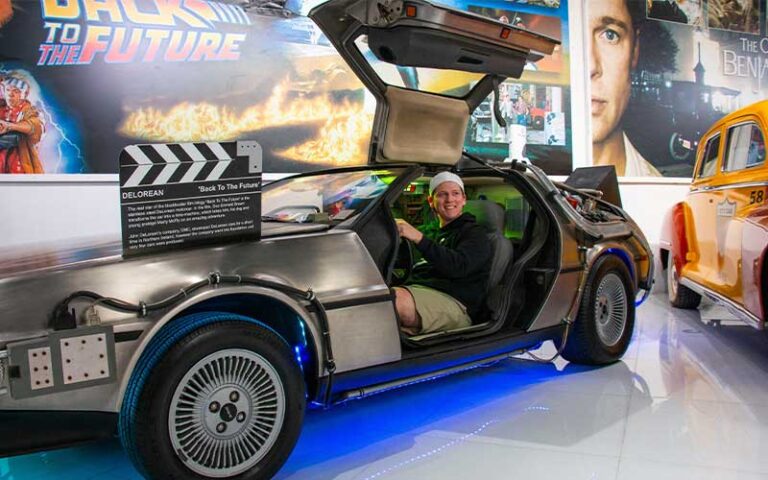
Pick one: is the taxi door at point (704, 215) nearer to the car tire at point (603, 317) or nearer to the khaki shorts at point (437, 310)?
the car tire at point (603, 317)

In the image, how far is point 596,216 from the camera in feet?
14.1

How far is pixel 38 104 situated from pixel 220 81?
153cm

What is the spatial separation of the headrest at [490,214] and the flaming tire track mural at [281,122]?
2571 millimetres

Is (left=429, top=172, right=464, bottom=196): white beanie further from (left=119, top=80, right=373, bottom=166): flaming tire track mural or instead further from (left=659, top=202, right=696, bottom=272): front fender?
(left=659, top=202, right=696, bottom=272): front fender

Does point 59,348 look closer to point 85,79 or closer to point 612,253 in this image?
point 612,253

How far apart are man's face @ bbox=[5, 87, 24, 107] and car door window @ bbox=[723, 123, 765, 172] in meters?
5.78

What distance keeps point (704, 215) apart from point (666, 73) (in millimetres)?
3634

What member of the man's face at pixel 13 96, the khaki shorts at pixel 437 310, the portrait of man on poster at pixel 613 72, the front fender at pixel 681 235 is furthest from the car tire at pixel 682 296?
the man's face at pixel 13 96

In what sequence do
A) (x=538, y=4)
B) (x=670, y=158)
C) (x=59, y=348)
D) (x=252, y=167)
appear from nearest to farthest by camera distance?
1. (x=59, y=348)
2. (x=252, y=167)
3. (x=538, y=4)
4. (x=670, y=158)

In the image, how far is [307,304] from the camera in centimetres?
245

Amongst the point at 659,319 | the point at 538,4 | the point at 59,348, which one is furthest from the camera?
the point at 538,4

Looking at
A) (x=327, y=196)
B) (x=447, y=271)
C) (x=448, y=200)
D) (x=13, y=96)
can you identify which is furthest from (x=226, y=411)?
(x=13, y=96)

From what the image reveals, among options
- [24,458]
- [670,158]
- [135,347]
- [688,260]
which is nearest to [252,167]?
[135,347]

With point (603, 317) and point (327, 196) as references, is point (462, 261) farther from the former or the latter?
point (603, 317)
